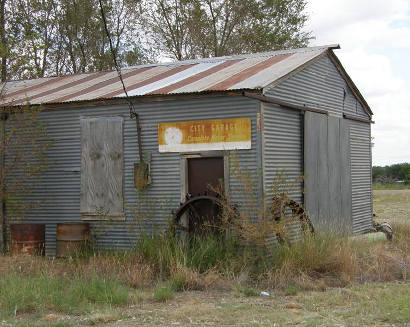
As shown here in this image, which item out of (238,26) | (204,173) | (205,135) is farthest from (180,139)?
(238,26)

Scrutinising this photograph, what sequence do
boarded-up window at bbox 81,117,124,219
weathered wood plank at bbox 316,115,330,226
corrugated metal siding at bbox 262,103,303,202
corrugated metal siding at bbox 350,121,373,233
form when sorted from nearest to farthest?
corrugated metal siding at bbox 262,103,303,202
boarded-up window at bbox 81,117,124,219
weathered wood plank at bbox 316,115,330,226
corrugated metal siding at bbox 350,121,373,233

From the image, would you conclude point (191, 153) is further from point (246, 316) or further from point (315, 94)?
point (246, 316)

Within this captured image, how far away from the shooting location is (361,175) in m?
16.6

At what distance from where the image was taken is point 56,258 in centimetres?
1310

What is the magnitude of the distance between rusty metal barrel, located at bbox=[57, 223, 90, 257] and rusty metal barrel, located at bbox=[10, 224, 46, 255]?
23.0 inches

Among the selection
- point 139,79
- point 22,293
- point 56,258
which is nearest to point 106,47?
point 139,79

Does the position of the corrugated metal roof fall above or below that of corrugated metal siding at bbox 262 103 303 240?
above

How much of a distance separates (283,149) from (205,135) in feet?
5.15

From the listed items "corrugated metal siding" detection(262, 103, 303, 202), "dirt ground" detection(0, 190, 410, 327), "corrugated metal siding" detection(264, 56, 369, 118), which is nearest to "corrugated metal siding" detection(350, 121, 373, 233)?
"corrugated metal siding" detection(264, 56, 369, 118)

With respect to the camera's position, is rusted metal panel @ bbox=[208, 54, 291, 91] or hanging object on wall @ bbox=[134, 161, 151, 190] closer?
rusted metal panel @ bbox=[208, 54, 291, 91]

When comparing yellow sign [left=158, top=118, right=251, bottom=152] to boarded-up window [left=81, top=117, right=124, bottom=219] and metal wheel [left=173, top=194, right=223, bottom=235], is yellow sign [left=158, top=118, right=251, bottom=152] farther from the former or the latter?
boarded-up window [left=81, top=117, right=124, bottom=219]

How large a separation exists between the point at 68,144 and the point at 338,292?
22.1ft

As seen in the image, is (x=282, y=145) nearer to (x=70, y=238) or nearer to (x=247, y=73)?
(x=247, y=73)

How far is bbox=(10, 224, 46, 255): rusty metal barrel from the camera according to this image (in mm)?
12969
